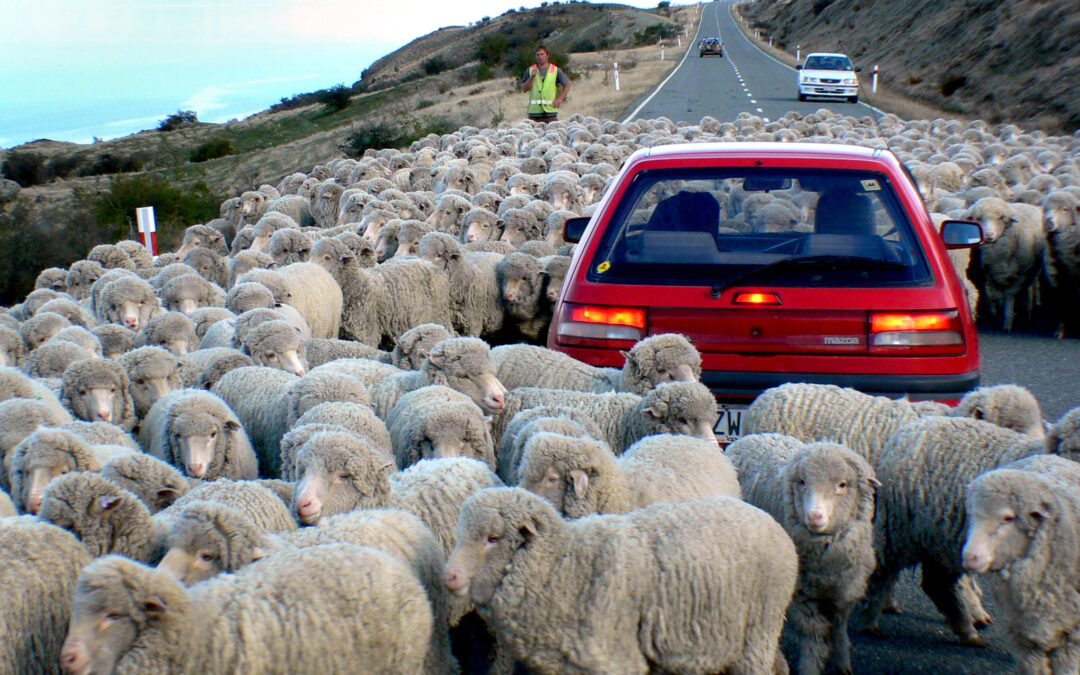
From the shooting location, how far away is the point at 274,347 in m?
6.33

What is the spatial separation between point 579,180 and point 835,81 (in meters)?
24.2

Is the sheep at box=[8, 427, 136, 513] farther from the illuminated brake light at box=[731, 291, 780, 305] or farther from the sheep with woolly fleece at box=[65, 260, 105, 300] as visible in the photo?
the sheep with woolly fleece at box=[65, 260, 105, 300]

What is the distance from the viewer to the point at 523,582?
3.15 meters

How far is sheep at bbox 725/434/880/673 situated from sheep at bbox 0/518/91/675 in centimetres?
251

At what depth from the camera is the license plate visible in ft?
16.2

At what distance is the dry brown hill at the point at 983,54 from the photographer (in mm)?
28844

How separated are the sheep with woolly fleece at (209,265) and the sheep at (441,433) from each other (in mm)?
5535

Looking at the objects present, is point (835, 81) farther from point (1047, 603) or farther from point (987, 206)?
point (1047, 603)

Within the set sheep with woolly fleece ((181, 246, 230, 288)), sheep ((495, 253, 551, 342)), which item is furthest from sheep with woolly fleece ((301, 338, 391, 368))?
sheep with woolly fleece ((181, 246, 230, 288))

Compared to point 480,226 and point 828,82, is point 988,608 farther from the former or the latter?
point 828,82

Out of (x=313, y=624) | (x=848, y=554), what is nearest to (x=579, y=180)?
(x=848, y=554)

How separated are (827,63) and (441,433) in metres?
33.7

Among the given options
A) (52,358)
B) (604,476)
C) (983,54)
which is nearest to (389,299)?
(52,358)

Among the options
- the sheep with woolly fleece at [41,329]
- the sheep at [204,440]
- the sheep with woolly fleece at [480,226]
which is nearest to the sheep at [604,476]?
the sheep at [204,440]
